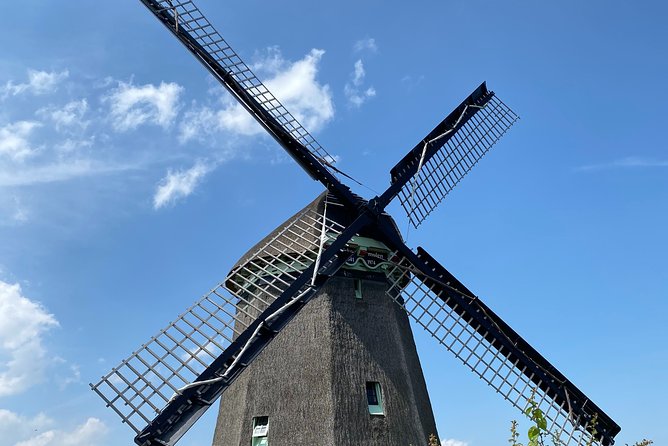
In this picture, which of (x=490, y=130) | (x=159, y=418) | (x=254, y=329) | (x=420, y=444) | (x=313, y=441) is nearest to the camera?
(x=159, y=418)

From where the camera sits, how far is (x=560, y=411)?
8797mm

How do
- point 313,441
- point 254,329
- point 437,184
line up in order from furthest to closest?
1. point 437,184
2. point 313,441
3. point 254,329

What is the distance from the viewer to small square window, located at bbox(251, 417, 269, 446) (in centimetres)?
766

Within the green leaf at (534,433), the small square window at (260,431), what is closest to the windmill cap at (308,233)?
the small square window at (260,431)

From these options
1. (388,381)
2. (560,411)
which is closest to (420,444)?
(388,381)

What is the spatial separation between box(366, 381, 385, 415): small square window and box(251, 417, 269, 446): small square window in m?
1.52

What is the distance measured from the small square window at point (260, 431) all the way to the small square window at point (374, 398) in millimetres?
1522

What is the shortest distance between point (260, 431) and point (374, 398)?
1.73 meters

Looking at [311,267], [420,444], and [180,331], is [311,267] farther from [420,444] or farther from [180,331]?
[420,444]

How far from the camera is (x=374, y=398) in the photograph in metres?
8.09

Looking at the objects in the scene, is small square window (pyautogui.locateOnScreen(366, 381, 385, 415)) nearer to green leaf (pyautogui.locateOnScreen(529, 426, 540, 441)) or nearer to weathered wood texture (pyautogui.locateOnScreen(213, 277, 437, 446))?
weathered wood texture (pyautogui.locateOnScreen(213, 277, 437, 446))

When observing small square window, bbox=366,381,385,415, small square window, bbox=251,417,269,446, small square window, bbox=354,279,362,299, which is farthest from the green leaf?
small square window, bbox=354,279,362,299

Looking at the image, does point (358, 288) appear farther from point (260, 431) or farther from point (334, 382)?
point (260, 431)

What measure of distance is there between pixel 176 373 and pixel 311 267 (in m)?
2.43
